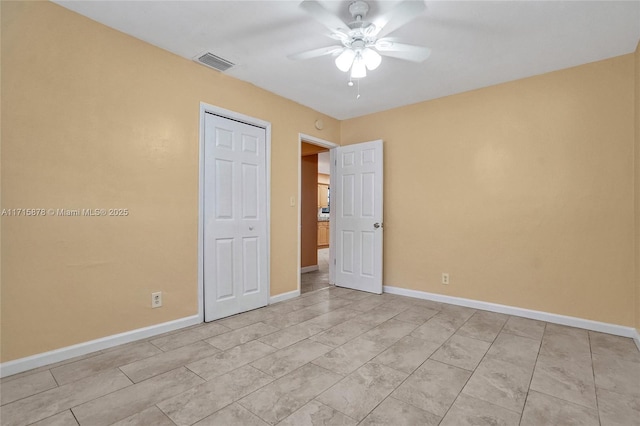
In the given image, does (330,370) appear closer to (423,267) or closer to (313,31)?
(423,267)

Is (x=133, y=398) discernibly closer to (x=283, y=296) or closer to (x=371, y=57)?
(x=283, y=296)

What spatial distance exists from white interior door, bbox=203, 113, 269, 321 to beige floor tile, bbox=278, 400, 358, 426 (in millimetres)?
1718

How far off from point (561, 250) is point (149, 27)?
425 centimetres

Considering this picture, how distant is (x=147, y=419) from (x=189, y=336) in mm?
1112

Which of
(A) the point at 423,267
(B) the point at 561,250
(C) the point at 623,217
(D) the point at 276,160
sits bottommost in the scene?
(A) the point at 423,267

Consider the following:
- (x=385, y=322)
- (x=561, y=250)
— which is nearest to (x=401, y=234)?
(x=385, y=322)

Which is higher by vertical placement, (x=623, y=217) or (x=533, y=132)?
(x=533, y=132)

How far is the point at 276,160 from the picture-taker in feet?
12.2

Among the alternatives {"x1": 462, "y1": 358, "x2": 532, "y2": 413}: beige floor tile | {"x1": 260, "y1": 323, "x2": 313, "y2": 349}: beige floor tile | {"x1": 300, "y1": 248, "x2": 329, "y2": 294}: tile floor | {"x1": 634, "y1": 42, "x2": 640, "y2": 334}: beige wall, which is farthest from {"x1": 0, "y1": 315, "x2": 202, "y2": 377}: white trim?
{"x1": 634, "y1": 42, "x2": 640, "y2": 334}: beige wall

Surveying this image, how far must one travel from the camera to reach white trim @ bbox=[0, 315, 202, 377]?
2004mm

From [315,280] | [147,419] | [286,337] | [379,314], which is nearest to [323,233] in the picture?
[315,280]

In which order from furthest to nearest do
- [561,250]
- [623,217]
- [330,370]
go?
[561,250] < [623,217] < [330,370]

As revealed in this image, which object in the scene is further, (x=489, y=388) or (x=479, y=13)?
(x=479, y=13)

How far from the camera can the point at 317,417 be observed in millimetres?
1603
